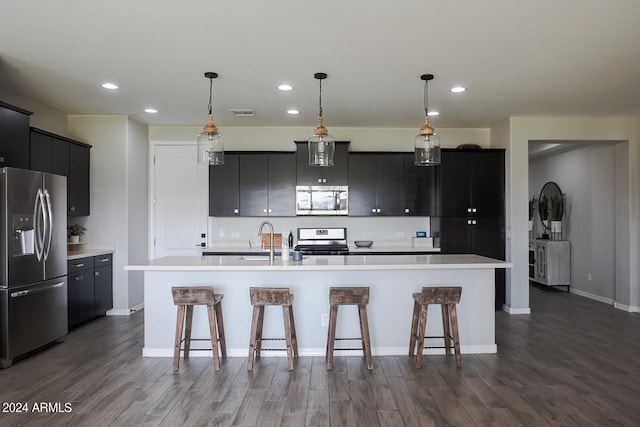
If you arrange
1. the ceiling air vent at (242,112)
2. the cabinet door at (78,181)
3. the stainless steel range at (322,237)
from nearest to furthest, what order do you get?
1. the cabinet door at (78,181)
2. the ceiling air vent at (242,112)
3. the stainless steel range at (322,237)

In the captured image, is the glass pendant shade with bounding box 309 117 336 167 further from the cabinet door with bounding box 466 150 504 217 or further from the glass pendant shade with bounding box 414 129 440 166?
the cabinet door with bounding box 466 150 504 217

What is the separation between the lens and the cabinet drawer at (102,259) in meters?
5.19

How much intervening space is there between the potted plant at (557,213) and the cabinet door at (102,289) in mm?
7364

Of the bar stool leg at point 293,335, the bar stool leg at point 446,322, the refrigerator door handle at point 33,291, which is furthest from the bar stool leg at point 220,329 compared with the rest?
the bar stool leg at point 446,322

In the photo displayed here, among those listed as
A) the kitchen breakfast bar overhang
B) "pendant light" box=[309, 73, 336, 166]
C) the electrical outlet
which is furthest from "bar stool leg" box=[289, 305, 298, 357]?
"pendant light" box=[309, 73, 336, 166]

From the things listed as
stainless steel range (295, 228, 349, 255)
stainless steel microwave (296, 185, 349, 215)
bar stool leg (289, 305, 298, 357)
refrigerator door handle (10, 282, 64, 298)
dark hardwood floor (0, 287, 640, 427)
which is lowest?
dark hardwood floor (0, 287, 640, 427)

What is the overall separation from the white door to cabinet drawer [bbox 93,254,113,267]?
0.83 m

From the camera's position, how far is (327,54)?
3508 millimetres

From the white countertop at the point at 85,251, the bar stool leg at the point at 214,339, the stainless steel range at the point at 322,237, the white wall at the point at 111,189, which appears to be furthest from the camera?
the stainless steel range at the point at 322,237

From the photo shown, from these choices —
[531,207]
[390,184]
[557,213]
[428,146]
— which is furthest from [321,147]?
[531,207]

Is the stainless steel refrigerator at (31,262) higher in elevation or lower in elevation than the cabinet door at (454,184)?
lower

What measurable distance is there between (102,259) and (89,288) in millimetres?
417

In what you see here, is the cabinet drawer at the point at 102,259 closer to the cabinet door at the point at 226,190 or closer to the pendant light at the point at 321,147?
the cabinet door at the point at 226,190

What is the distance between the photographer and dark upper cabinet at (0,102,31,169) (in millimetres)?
3842
